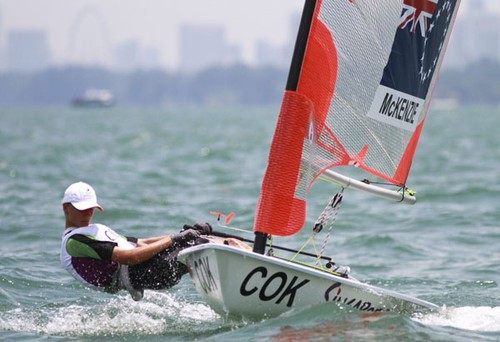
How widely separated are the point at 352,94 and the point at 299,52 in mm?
564

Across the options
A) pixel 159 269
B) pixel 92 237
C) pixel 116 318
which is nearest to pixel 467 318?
pixel 159 269

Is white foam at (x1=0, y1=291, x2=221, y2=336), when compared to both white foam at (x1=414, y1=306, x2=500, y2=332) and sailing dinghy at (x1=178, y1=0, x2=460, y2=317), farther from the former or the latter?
white foam at (x1=414, y1=306, x2=500, y2=332)

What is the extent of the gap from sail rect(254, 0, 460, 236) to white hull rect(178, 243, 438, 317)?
12.0 inches

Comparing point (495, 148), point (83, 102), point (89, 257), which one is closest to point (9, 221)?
point (89, 257)

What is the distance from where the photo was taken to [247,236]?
1032 centimetres

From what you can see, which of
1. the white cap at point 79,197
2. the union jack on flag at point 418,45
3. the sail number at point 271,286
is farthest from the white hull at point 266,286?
the union jack on flag at point 418,45

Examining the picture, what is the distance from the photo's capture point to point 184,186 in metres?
16.5

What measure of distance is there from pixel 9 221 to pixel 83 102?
119924 millimetres

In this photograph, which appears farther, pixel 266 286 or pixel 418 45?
pixel 418 45

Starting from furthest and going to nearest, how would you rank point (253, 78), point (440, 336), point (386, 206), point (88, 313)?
point (253, 78)
point (386, 206)
point (88, 313)
point (440, 336)

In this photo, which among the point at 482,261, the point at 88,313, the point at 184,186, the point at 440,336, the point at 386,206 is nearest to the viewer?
the point at 440,336

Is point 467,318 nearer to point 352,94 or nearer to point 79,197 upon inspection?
point 352,94

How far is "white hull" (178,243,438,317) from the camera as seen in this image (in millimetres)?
5754

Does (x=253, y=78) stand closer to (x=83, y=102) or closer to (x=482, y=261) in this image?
(x=83, y=102)
